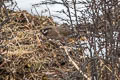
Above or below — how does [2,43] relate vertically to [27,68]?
above

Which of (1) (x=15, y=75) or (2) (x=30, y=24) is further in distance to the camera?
(2) (x=30, y=24)

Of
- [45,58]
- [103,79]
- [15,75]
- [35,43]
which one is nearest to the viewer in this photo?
[103,79]

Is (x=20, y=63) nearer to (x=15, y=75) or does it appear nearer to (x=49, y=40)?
(x=15, y=75)

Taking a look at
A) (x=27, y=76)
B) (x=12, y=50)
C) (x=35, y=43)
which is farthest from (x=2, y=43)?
(x=27, y=76)

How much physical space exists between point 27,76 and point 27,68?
10 cm

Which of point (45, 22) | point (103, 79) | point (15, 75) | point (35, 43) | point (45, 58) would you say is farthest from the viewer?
point (45, 22)

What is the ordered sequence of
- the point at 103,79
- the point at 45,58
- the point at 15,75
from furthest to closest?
the point at 45,58 < the point at 15,75 < the point at 103,79

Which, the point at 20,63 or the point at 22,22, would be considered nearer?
the point at 20,63

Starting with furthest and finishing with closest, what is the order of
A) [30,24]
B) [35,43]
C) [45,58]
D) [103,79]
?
[30,24], [35,43], [45,58], [103,79]

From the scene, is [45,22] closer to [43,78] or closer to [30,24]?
[30,24]

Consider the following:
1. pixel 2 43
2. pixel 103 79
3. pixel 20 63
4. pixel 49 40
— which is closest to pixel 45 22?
pixel 49 40

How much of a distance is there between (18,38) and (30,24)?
1.48 feet

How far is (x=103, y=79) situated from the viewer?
71.4 inches

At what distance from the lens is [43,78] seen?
230 cm
